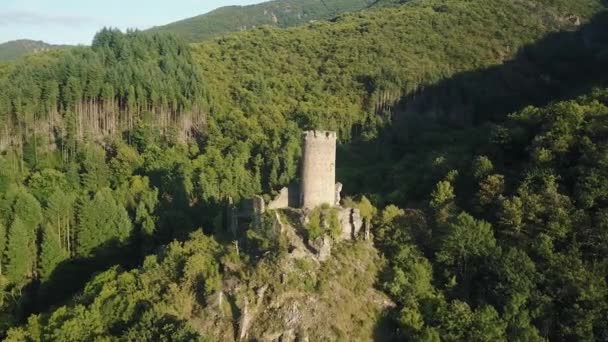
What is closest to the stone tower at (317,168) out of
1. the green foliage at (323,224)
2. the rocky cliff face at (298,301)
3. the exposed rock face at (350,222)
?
the green foliage at (323,224)

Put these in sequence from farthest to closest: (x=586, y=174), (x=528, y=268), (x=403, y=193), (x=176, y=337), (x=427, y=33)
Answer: (x=427, y=33), (x=403, y=193), (x=586, y=174), (x=528, y=268), (x=176, y=337)

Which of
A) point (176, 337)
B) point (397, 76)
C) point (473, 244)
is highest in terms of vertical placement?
point (397, 76)

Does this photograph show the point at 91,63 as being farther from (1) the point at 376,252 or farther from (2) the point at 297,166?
(1) the point at 376,252

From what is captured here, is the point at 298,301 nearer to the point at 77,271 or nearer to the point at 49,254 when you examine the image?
the point at 77,271

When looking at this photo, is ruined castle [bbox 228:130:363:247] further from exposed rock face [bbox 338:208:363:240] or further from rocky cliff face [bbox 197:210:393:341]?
rocky cliff face [bbox 197:210:393:341]

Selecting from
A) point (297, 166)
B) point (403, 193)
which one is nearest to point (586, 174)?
point (403, 193)

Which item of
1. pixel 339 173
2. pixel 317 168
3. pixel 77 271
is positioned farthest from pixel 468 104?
pixel 77 271

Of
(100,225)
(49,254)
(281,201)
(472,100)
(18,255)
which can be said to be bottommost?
(49,254)
